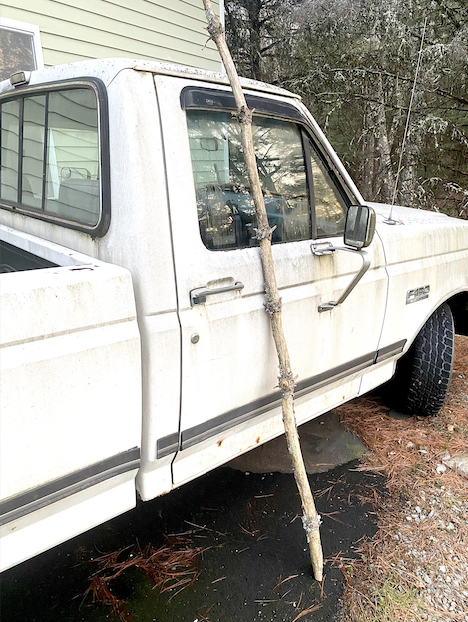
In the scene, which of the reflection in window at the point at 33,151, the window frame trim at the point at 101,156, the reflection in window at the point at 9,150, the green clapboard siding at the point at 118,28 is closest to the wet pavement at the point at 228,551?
the window frame trim at the point at 101,156

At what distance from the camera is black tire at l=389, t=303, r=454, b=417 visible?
3.11 meters

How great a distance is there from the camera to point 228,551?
2.21 metres

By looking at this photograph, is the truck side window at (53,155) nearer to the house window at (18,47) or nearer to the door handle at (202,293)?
the door handle at (202,293)

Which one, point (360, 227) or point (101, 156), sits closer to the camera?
point (101, 156)

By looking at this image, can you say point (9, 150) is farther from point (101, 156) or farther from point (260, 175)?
point (260, 175)

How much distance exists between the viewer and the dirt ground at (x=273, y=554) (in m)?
1.93

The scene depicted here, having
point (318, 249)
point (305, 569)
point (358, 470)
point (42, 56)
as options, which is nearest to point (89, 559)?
point (305, 569)

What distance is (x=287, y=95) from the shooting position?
6.87ft

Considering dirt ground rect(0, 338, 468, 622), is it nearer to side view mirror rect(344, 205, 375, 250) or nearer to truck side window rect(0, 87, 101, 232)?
side view mirror rect(344, 205, 375, 250)

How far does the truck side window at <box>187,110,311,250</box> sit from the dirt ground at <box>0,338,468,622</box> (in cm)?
150

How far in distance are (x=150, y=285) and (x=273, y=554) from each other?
1.52 m

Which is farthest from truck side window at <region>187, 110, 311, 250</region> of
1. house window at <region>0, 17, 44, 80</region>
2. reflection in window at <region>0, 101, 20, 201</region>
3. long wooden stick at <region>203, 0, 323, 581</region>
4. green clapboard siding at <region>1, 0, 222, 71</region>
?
house window at <region>0, 17, 44, 80</region>

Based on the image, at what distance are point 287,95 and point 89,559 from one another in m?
2.41

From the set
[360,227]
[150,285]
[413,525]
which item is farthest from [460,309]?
[150,285]
